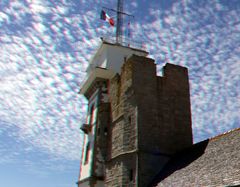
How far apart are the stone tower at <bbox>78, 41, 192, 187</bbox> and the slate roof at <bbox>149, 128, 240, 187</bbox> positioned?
1331mm

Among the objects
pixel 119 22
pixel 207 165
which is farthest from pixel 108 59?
pixel 207 165

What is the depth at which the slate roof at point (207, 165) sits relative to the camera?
38.2 feet

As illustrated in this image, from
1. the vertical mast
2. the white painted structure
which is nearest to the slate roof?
the white painted structure

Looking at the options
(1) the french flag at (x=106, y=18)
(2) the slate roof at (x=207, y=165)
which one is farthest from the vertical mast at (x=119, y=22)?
(2) the slate roof at (x=207, y=165)

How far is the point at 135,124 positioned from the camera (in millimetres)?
18297

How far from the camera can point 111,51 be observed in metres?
25.2

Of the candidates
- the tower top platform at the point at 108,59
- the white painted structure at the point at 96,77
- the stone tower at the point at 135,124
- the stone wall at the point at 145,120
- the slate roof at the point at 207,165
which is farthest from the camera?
the tower top platform at the point at 108,59

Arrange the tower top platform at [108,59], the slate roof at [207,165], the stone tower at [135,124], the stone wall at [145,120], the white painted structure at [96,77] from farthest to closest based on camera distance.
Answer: the tower top platform at [108,59], the white painted structure at [96,77], the stone tower at [135,124], the stone wall at [145,120], the slate roof at [207,165]

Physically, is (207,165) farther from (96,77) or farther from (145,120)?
(96,77)

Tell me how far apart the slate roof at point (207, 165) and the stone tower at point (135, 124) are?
4.37 ft

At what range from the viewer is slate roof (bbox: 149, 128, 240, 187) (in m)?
11.6

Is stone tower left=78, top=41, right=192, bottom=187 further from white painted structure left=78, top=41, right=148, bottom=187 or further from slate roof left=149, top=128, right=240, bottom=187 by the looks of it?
slate roof left=149, top=128, right=240, bottom=187

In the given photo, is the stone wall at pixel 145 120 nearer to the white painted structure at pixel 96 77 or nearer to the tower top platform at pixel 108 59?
the white painted structure at pixel 96 77

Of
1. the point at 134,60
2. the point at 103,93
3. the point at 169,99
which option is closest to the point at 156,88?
the point at 169,99
